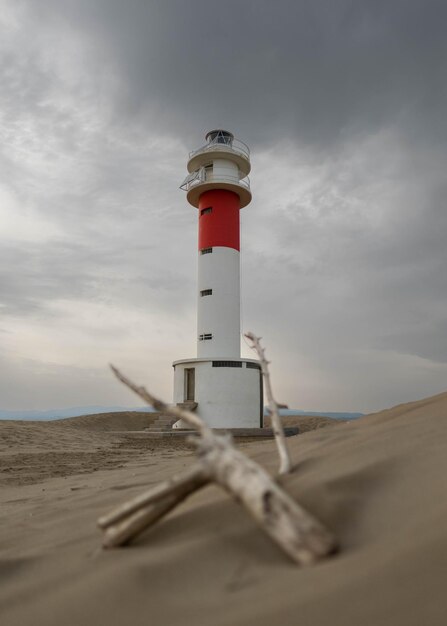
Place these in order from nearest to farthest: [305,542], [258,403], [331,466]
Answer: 1. [305,542]
2. [331,466]
3. [258,403]

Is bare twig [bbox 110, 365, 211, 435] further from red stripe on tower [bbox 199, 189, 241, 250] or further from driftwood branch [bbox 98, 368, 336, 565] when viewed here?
red stripe on tower [bbox 199, 189, 241, 250]

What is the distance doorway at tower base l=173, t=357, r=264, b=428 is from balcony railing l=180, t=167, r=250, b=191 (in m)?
7.27

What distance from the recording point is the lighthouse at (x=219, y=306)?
17875mm

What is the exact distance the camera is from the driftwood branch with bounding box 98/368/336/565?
154 cm

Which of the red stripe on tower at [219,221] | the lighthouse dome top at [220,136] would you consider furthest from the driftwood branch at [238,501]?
the lighthouse dome top at [220,136]

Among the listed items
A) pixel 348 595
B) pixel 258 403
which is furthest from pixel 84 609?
pixel 258 403

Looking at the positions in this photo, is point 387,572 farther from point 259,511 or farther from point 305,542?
point 259,511

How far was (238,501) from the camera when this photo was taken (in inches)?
64.8

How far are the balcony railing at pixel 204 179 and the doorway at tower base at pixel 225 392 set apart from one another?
7269 millimetres

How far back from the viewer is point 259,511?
1546 mm

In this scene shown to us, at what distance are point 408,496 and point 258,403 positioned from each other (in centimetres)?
1690

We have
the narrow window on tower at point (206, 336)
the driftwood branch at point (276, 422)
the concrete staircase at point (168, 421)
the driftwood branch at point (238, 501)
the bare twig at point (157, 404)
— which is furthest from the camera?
the narrow window on tower at point (206, 336)

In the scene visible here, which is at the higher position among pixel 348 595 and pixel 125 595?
pixel 348 595

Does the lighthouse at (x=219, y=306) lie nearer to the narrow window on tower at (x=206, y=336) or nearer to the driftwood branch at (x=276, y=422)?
the narrow window on tower at (x=206, y=336)
